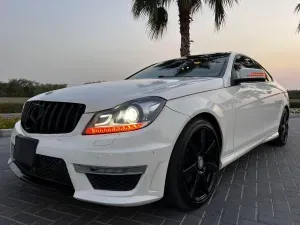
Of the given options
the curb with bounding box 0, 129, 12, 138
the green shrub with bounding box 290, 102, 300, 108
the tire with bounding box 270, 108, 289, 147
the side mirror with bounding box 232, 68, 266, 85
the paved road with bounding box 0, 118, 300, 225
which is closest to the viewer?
the paved road with bounding box 0, 118, 300, 225

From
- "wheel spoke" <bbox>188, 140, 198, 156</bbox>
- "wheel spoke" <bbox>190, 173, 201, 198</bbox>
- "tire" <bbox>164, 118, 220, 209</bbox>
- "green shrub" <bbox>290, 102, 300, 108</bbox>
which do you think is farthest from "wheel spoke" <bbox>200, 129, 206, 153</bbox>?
"green shrub" <bbox>290, 102, 300, 108</bbox>

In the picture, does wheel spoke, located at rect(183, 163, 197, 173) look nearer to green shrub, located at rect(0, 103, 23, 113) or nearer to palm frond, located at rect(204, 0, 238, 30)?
palm frond, located at rect(204, 0, 238, 30)

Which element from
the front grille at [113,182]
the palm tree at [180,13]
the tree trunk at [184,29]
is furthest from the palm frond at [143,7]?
the front grille at [113,182]

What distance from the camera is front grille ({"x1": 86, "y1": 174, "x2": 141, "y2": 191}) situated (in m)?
2.07

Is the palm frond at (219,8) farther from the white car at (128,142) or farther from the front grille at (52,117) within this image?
the front grille at (52,117)

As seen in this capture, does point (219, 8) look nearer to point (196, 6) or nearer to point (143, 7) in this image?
point (196, 6)

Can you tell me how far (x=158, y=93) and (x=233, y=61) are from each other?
5.17 feet

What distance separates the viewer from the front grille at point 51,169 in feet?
6.93

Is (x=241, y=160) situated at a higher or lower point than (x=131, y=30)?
lower

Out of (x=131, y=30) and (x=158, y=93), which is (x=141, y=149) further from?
(x=131, y=30)

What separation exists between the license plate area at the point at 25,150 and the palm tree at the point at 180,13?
7926mm

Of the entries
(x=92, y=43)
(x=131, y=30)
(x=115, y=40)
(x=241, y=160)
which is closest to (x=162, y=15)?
(x=131, y=30)

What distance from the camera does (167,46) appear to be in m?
12.4

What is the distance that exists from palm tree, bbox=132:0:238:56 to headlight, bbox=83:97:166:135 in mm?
7951
